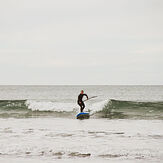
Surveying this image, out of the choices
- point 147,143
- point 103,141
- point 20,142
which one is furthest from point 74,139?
point 147,143

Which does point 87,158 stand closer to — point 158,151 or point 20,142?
point 158,151

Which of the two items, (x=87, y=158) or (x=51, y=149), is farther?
(x=51, y=149)

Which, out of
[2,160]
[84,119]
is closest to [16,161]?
[2,160]

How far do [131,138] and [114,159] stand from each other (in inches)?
120

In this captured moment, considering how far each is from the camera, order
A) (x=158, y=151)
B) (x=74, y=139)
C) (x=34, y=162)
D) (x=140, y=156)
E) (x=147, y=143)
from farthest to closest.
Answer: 1. (x=74, y=139)
2. (x=147, y=143)
3. (x=158, y=151)
4. (x=140, y=156)
5. (x=34, y=162)

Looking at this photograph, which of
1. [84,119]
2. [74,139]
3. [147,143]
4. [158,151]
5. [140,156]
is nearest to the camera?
[140,156]

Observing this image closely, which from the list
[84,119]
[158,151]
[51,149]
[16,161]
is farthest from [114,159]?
[84,119]

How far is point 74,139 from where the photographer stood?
31.6ft

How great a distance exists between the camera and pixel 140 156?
7098 mm

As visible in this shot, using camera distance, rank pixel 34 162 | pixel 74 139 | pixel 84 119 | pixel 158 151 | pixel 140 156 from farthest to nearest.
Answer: pixel 84 119 → pixel 74 139 → pixel 158 151 → pixel 140 156 → pixel 34 162

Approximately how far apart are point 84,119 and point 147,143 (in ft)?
28.6

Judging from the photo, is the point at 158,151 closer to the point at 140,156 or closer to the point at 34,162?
the point at 140,156

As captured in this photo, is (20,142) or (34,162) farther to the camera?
(20,142)

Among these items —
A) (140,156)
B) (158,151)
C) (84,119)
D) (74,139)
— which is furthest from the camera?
(84,119)
